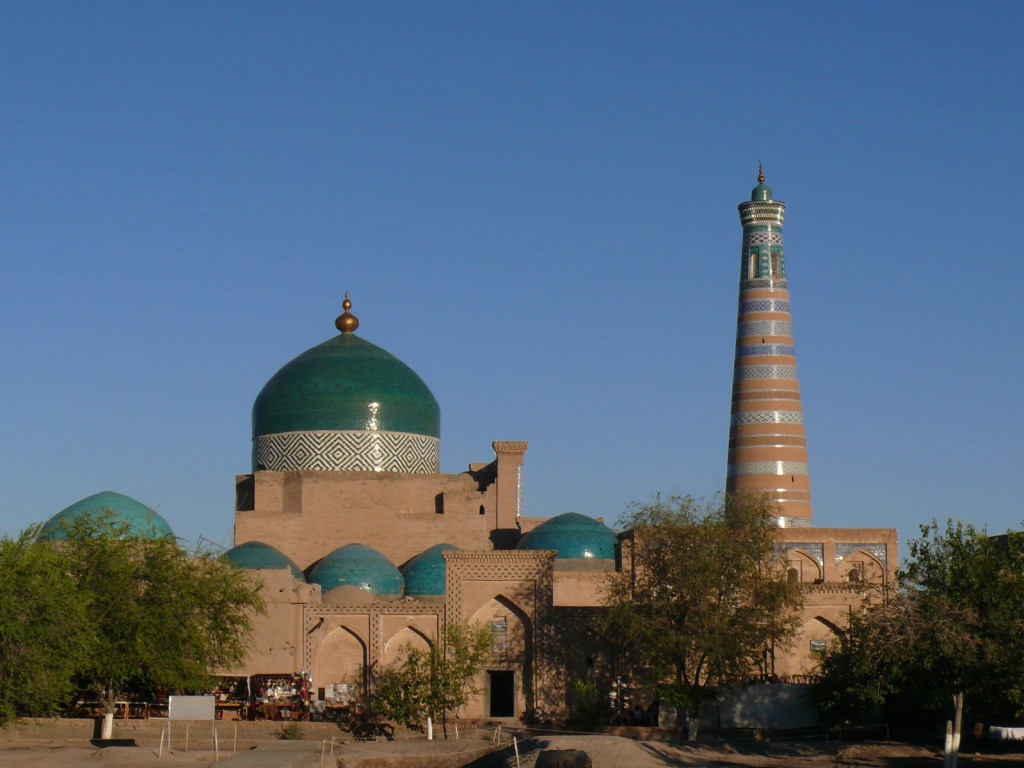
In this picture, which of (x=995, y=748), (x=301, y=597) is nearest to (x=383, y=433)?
(x=301, y=597)

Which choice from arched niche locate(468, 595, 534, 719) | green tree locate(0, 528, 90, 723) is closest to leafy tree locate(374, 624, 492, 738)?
arched niche locate(468, 595, 534, 719)

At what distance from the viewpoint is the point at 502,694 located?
91.6 ft

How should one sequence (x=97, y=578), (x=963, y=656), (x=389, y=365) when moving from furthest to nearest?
(x=389, y=365) → (x=97, y=578) → (x=963, y=656)

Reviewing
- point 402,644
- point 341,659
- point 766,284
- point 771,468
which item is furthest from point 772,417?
point 341,659

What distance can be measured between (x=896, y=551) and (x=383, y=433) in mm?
12006

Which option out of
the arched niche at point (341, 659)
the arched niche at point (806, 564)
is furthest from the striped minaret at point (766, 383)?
the arched niche at point (341, 659)

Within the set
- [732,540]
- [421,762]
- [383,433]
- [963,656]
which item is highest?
[383,433]

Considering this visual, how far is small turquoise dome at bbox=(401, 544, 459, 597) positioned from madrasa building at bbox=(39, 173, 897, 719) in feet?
0.15

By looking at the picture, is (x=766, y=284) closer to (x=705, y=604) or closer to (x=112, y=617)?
(x=705, y=604)

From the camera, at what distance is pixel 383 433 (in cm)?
3672

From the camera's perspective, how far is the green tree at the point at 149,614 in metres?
23.9

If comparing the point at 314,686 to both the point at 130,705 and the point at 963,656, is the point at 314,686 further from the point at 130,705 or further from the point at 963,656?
the point at 963,656

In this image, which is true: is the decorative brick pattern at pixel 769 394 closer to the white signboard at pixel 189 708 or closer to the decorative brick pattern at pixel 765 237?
the decorative brick pattern at pixel 765 237

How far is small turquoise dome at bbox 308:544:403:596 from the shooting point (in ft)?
106
